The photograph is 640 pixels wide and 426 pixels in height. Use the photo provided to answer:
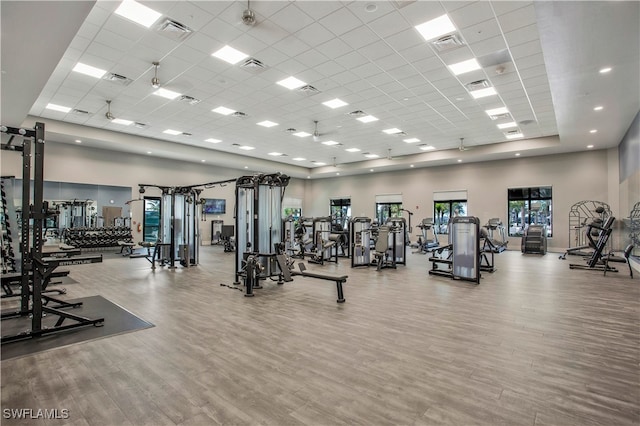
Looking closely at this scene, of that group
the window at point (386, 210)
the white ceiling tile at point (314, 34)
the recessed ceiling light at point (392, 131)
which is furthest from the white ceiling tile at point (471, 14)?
the window at point (386, 210)

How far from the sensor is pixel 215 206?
15.9 meters

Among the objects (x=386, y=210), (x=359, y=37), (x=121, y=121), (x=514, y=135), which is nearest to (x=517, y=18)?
(x=359, y=37)

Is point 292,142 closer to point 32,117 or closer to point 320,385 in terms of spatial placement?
point 32,117

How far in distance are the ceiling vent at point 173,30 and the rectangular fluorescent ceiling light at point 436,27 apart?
359cm

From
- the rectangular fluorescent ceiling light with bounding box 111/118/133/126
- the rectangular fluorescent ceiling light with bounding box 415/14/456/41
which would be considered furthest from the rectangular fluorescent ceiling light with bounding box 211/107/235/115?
the rectangular fluorescent ceiling light with bounding box 415/14/456/41

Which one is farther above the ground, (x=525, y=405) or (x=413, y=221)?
(x=413, y=221)

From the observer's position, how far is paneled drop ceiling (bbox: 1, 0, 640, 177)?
450cm

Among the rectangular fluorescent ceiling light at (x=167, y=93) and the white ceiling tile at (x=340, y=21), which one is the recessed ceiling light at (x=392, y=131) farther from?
the rectangular fluorescent ceiling light at (x=167, y=93)

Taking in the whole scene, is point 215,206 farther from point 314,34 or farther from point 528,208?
point 528,208

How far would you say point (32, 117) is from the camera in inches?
356

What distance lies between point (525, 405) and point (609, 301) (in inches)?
161

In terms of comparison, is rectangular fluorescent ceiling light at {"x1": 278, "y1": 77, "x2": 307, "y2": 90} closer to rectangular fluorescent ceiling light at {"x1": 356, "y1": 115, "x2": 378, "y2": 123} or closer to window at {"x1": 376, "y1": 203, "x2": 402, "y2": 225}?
rectangular fluorescent ceiling light at {"x1": 356, "y1": 115, "x2": 378, "y2": 123}

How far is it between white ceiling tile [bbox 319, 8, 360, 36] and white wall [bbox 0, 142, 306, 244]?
11013mm

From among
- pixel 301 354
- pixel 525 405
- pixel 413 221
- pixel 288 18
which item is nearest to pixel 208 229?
pixel 413 221
